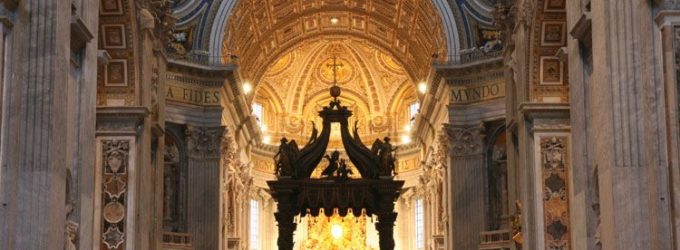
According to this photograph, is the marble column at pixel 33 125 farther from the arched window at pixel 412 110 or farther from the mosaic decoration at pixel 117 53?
the arched window at pixel 412 110

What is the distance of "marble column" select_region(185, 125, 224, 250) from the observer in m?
33.0

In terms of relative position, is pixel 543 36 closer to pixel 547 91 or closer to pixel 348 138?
pixel 547 91

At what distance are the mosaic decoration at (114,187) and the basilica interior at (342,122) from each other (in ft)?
0.10

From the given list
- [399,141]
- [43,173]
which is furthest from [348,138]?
[43,173]

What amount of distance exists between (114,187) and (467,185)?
14727 mm

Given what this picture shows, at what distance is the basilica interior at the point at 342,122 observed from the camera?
13102 millimetres

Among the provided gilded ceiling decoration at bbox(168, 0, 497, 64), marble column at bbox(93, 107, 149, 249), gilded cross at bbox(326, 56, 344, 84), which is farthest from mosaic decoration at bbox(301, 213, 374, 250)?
marble column at bbox(93, 107, 149, 249)

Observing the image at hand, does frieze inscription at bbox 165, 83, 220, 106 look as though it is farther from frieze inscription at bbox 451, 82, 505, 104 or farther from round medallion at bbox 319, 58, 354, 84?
round medallion at bbox 319, 58, 354, 84

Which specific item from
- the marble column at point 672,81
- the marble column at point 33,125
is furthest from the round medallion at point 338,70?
the marble column at point 672,81

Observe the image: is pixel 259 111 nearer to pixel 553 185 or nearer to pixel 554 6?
pixel 553 185

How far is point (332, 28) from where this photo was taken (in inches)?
1635

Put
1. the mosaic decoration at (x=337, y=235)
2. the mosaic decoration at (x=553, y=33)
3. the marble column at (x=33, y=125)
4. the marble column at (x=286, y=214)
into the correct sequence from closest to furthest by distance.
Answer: the marble column at (x=33, y=125) < the mosaic decoration at (x=553, y=33) < the marble column at (x=286, y=214) < the mosaic decoration at (x=337, y=235)

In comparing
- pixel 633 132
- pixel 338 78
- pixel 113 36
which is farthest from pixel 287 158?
pixel 633 132

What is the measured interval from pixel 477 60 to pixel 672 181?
20.5m
